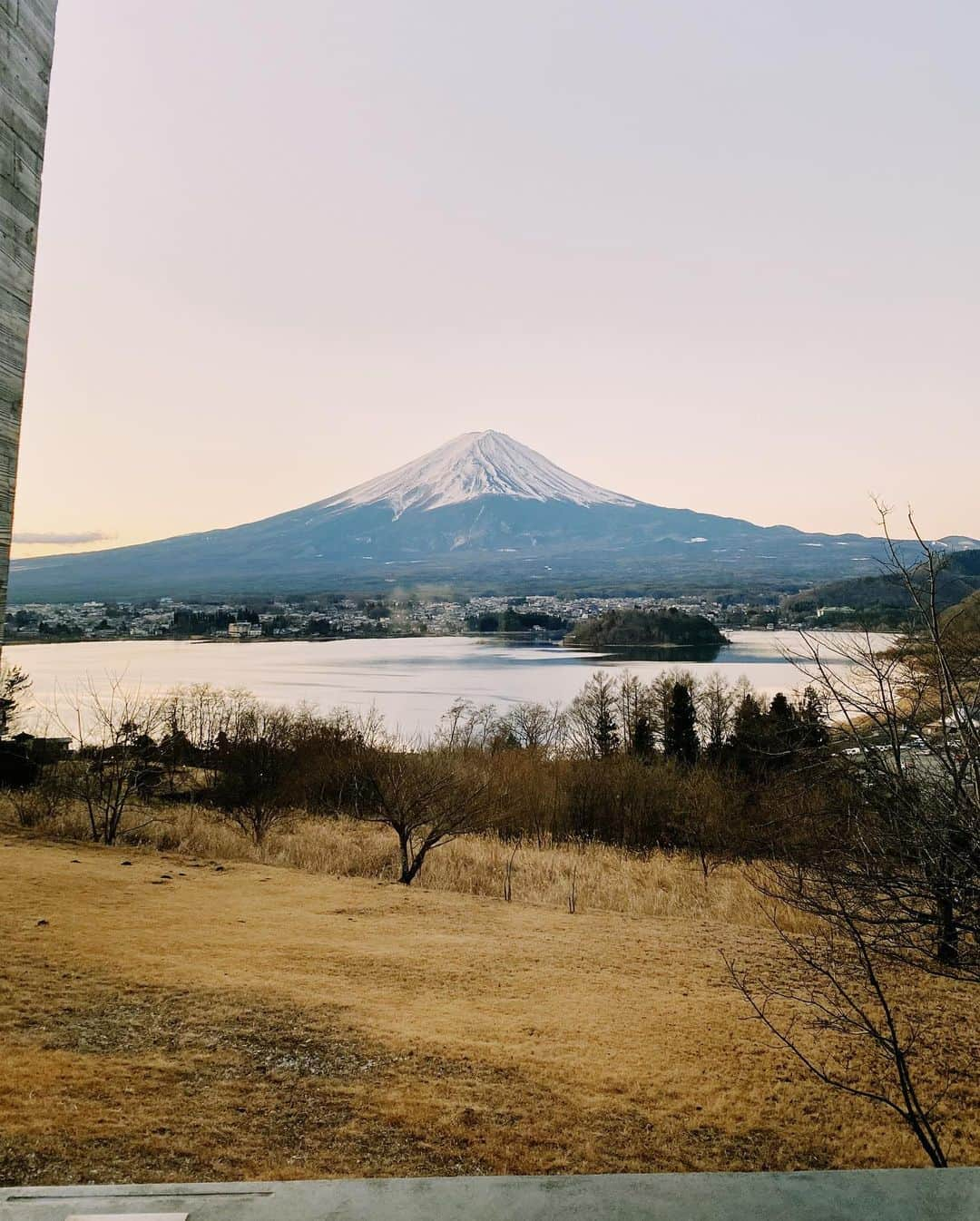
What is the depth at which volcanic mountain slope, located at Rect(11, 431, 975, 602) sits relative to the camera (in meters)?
126

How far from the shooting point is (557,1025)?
732cm

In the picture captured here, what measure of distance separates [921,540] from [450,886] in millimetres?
13129

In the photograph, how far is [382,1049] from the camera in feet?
20.7

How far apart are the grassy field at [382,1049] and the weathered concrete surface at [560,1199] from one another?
10.1 feet

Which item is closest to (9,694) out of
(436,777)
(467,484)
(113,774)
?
(113,774)

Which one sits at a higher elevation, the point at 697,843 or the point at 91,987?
the point at 91,987

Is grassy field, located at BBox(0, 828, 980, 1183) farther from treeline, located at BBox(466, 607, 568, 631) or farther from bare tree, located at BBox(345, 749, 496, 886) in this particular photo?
treeline, located at BBox(466, 607, 568, 631)

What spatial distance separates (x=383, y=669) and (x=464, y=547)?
105625mm

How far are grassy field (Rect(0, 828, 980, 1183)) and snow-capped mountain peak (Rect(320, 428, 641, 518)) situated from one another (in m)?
166

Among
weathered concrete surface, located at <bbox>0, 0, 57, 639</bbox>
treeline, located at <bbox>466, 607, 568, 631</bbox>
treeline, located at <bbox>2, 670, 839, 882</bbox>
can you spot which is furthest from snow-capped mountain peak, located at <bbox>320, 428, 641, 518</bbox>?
weathered concrete surface, located at <bbox>0, 0, 57, 639</bbox>

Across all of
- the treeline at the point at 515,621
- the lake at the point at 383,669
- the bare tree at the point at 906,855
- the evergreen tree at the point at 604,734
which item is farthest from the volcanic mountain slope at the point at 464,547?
the bare tree at the point at 906,855

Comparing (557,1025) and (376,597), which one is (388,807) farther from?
(376,597)

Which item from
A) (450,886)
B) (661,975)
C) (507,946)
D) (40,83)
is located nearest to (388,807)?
(450,886)

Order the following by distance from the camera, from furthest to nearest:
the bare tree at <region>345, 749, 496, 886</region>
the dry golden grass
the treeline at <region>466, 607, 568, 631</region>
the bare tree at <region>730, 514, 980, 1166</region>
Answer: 1. the treeline at <region>466, 607, 568, 631</region>
2. the bare tree at <region>345, 749, 496, 886</region>
3. the dry golden grass
4. the bare tree at <region>730, 514, 980, 1166</region>
